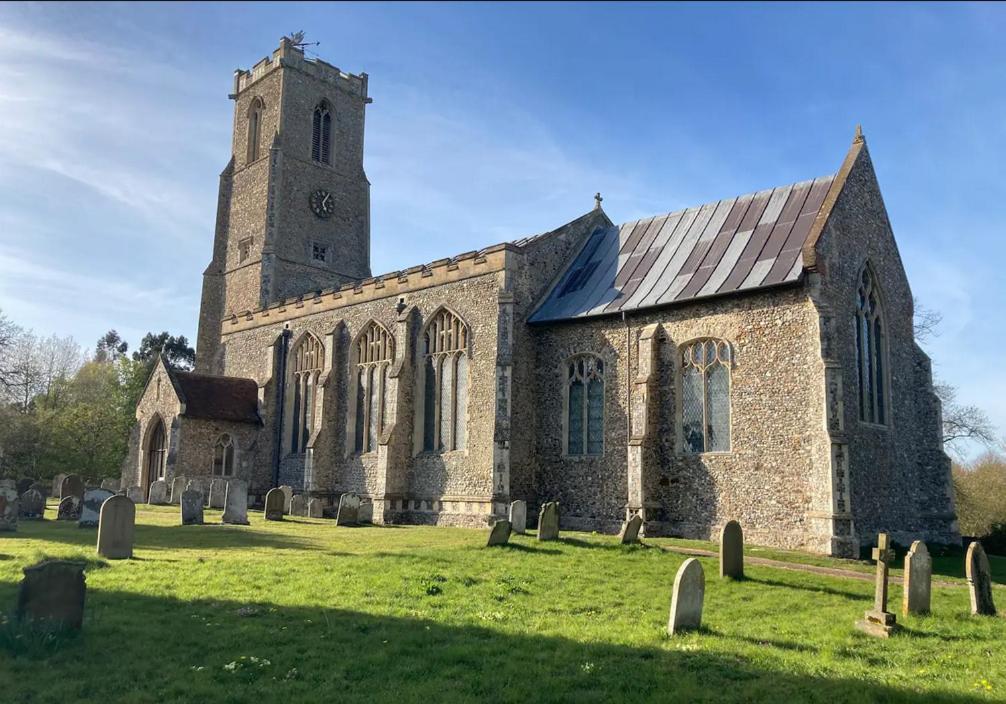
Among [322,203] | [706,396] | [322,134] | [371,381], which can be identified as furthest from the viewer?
[322,134]

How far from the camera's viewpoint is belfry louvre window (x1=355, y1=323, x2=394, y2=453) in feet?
84.8

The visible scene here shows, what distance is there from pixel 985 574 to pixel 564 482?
11.9 metres

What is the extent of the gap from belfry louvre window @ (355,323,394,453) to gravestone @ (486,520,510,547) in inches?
437

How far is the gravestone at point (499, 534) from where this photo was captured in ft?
49.1

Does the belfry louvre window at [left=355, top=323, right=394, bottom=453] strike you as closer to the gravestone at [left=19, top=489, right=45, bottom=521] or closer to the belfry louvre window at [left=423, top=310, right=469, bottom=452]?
the belfry louvre window at [left=423, top=310, right=469, bottom=452]

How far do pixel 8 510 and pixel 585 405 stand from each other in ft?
43.8

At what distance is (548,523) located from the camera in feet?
52.5

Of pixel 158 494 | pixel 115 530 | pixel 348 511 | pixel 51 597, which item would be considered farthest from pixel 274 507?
pixel 51 597

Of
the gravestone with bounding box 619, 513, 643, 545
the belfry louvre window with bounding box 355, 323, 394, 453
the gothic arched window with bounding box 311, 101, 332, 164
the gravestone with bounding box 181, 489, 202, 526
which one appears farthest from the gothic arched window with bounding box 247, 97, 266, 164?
the gravestone with bounding box 619, 513, 643, 545

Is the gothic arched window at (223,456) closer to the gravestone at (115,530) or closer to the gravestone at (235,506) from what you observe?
the gravestone at (235,506)

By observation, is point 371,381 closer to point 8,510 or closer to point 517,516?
point 517,516

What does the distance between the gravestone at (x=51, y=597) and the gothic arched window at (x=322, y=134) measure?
31.3 metres

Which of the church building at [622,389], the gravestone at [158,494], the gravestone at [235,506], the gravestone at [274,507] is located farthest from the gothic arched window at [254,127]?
the gravestone at [235,506]

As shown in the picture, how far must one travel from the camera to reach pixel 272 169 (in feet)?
116
